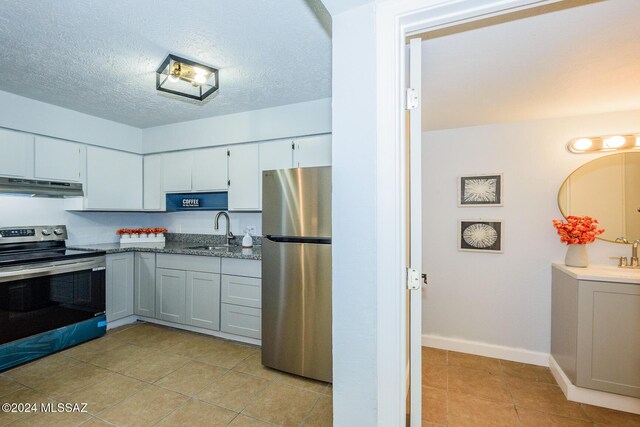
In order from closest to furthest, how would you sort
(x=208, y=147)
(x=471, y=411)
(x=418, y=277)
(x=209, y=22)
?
1. (x=418, y=277)
2. (x=209, y=22)
3. (x=471, y=411)
4. (x=208, y=147)

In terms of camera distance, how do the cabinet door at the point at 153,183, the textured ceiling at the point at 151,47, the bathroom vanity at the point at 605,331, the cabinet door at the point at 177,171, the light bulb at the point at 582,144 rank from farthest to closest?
the cabinet door at the point at 153,183 → the cabinet door at the point at 177,171 → the light bulb at the point at 582,144 → the bathroom vanity at the point at 605,331 → the textured ceiling at the point at 151,47

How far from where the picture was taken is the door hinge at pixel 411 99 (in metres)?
1.19

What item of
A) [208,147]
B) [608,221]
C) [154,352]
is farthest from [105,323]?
[608,221]

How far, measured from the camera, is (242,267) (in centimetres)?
281

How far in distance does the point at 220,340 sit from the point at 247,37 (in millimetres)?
2668

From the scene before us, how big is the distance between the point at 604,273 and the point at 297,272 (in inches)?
86.8

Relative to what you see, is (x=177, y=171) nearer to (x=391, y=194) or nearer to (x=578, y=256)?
(x=391, y=194)

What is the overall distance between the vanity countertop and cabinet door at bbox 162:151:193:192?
3.69 metres

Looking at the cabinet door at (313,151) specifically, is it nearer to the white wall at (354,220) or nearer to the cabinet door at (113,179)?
the white wall at (354,220)

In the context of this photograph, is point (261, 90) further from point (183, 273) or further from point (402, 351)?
point (402, 351)

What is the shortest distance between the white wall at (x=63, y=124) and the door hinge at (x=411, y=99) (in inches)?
134

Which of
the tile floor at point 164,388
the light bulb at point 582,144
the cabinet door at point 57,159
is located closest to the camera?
the tile floor at point 164,388

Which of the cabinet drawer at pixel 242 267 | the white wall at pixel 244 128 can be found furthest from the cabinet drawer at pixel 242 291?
the white wall at pixel 244 128

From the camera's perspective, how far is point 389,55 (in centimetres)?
108
